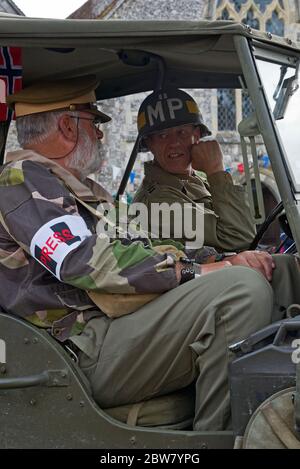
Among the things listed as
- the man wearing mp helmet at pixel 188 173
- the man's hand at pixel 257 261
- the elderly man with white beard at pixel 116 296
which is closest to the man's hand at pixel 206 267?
the elderly man with white beard at pixel 116 296

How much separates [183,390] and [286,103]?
4.10 ft

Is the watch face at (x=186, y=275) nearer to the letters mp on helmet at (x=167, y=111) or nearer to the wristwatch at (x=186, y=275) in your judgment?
Result: the wristwatch at (x=186, y=275)

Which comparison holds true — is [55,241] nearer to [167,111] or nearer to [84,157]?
[84,157]

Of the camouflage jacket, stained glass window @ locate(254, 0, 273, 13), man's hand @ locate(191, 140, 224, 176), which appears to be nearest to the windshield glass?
the camouflage jacket

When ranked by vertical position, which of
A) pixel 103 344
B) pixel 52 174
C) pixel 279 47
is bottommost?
pixel 103 344

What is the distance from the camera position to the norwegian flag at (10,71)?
3402 mm

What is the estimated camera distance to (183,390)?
298cm

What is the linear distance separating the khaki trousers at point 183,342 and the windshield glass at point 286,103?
493 mm

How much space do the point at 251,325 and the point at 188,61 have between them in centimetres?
159

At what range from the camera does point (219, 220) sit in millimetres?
4379

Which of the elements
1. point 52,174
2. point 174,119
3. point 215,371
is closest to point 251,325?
point 215,371

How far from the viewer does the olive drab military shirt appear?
4344 millimetres

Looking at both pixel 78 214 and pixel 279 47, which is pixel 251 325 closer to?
pixel 78 214

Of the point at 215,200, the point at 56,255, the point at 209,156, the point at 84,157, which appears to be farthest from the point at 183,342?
the point at 209,156
